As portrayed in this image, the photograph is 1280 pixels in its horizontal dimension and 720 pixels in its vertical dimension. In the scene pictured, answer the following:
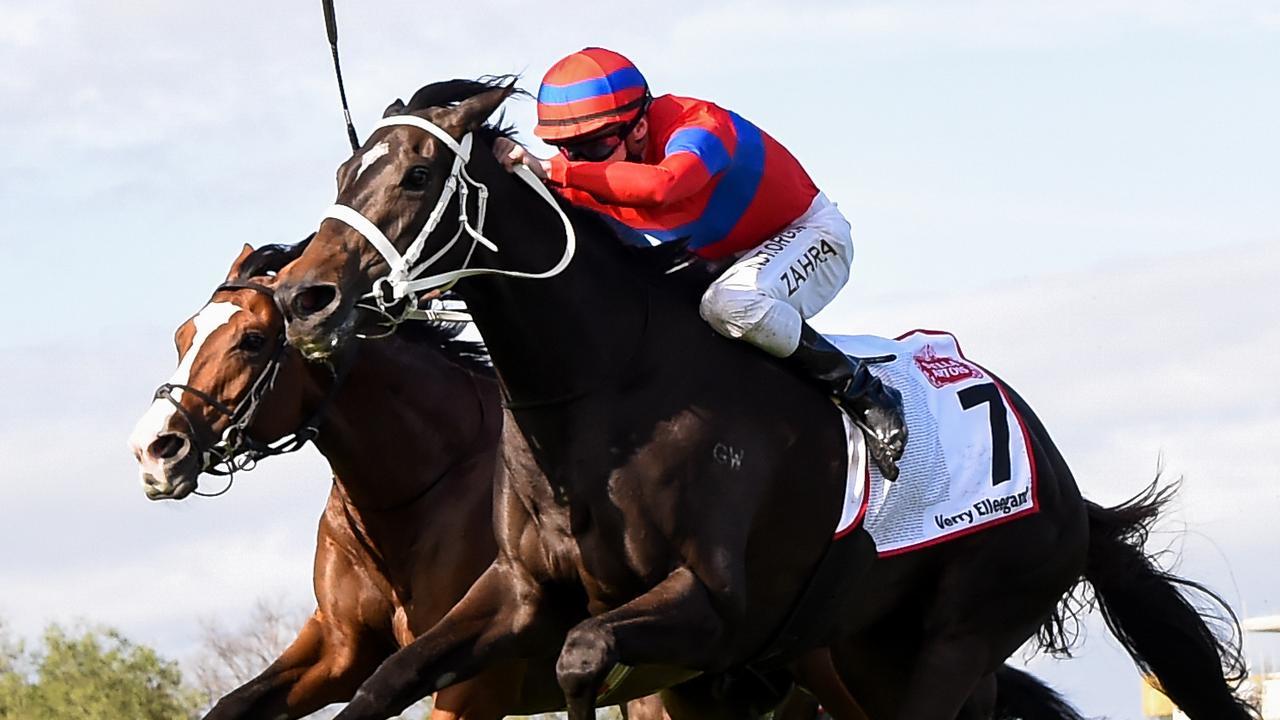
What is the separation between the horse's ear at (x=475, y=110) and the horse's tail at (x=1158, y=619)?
3.17 metres

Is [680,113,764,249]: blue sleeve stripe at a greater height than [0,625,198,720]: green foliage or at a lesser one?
greater

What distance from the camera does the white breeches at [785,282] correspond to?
6125mm

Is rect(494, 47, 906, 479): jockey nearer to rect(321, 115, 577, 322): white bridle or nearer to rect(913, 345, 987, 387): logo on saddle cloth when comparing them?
rect(321, 115, 577, 322): white bridle

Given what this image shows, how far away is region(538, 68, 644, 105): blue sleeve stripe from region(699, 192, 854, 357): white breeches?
62 centimetres

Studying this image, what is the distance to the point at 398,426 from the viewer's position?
24.1 ft

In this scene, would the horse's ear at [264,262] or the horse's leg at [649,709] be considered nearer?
the horse's ear at [264,262]

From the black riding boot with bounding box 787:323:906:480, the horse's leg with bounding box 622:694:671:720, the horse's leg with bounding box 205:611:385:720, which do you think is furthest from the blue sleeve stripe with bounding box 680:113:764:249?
the horse's leg with bounding box 622:694:671:720

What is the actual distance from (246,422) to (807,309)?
1.84 metres

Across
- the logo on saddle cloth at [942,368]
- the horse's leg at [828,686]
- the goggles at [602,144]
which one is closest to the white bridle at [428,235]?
the goggles at [602,144]

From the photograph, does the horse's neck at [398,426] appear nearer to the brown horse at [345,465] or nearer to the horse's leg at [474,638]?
the brown horse at [345,465]

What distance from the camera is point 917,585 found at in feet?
22.6

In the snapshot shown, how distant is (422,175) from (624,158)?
0.79m

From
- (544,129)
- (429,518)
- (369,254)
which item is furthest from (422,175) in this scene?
(429,518)

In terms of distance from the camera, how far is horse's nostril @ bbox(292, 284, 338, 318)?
5.20 meters
